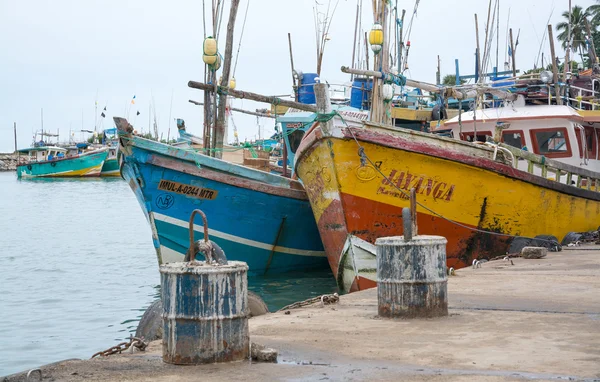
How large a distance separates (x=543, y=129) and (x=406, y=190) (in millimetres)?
4107

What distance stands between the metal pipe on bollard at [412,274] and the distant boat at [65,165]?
6473 cm

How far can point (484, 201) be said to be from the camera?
1122cm

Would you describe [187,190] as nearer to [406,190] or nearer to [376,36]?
[406,190]

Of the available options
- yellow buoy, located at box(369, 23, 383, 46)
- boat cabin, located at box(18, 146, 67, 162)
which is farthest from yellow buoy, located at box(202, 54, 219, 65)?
boat cabin, located at box(18, 146, 67, 162)

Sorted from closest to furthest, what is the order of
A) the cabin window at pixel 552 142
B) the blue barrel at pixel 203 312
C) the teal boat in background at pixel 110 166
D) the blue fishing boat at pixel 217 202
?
the blue barrel at pixel 203 312
the blue fishing boat at pixel 217 202
the cabin window at pixel 552 142
the teal boat in background at pixel 110 166

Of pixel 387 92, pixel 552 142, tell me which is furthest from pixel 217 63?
pixel 552 142

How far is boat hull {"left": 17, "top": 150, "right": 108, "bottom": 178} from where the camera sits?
226ft

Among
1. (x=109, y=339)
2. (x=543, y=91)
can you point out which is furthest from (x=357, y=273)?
(x=543, y=91)

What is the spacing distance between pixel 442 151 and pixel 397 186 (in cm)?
73

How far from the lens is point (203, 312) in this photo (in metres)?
4.54

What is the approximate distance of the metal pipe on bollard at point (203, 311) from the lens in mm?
4531

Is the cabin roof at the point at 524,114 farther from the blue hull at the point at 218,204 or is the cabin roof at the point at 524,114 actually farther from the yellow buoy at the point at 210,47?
the yellow buoy at the point at 210,47

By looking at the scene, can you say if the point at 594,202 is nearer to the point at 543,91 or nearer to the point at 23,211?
the point at 543,91

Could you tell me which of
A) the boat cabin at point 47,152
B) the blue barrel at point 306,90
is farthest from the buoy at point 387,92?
the boat cabin at point 47,152
